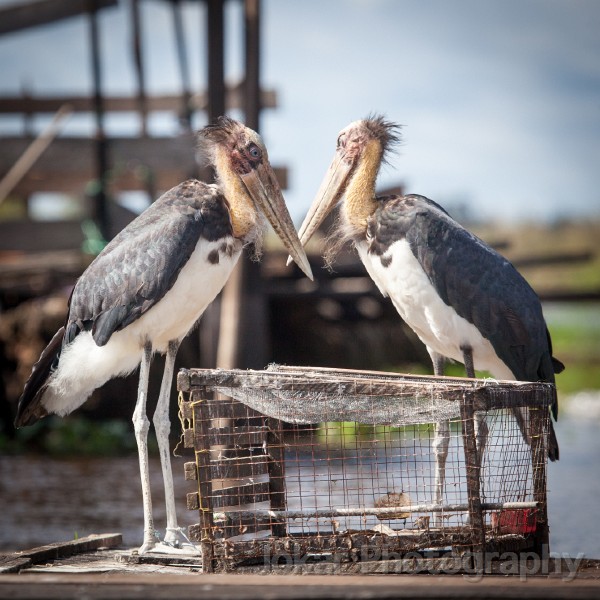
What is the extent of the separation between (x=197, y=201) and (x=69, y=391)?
1086mm

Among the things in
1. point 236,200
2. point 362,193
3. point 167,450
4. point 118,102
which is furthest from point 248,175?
A: point 118,102

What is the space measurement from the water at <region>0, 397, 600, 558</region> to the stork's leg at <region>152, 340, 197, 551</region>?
142 cm

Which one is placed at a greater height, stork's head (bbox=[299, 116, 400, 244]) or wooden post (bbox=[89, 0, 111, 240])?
wooden post (bbox=[89, 0, 111, 240])

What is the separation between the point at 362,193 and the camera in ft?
18.5

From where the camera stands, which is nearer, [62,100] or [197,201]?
[197,201]

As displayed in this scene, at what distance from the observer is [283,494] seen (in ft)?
14.7

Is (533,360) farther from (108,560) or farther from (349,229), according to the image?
(108,560)

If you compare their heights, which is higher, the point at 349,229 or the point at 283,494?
the point at 349,229

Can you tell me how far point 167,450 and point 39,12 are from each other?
7567mm

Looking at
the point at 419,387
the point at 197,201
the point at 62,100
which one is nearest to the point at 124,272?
the point at 197,201

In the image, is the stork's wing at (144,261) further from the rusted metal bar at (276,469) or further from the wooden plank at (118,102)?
the wooden plank at (118,102)

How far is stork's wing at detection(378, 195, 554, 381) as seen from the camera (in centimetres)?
516


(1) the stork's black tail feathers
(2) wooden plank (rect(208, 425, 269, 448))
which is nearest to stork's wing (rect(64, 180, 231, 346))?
(1) the stork's black tail feathers

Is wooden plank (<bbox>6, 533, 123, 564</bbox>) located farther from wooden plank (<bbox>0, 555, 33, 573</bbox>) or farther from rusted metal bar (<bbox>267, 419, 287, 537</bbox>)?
rusted metal bar (<bbox>267, 419, 287, 537</bbox>)
